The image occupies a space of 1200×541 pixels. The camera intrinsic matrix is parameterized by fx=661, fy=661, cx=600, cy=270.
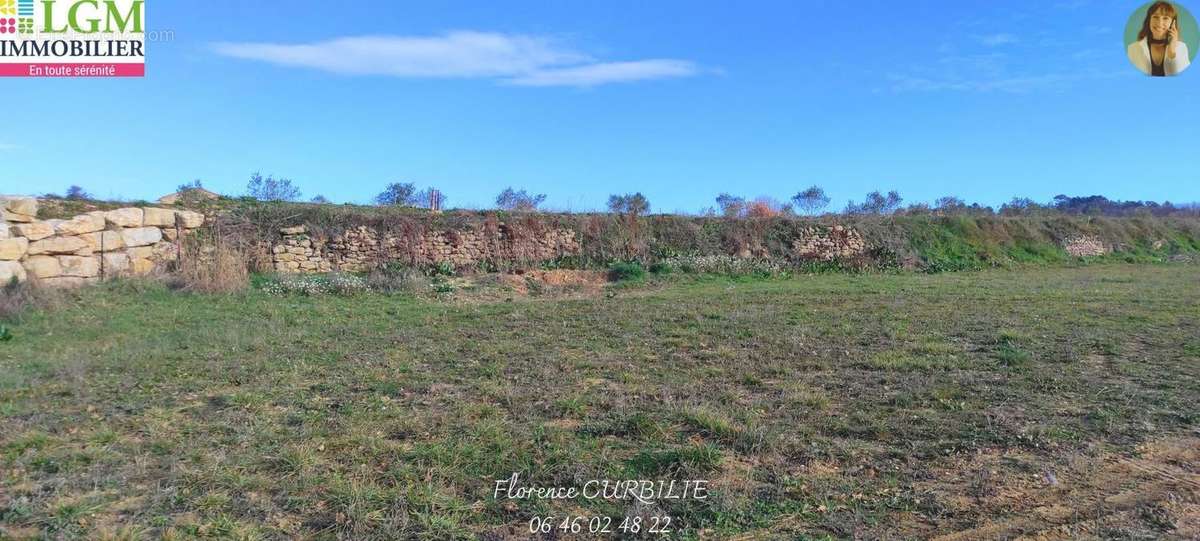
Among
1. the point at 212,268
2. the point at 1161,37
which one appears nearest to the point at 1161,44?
the point at 1161,37

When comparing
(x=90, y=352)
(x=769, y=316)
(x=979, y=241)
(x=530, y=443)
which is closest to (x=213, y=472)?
(x=530, y=443)

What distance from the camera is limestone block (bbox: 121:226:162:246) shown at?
13711 millimetres

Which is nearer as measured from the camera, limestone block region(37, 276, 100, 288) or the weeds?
limestone block region(37, 276, 100, 288)

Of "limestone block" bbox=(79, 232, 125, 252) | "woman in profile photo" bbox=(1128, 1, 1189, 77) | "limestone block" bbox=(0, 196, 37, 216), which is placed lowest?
"limestone block" bbox=(79, 232, 125, 252)

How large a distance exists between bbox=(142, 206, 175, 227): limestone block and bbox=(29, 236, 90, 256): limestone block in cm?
135

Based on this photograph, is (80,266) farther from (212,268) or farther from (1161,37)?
(1161,37)

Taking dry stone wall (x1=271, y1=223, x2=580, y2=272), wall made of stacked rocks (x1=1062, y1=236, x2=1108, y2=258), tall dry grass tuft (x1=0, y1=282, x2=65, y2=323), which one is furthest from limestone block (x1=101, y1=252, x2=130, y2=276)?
wall made of stacked rocks (x1=1062, y1=236, x2=1108, y2=258)

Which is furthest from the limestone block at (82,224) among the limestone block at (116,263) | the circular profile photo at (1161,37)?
the circular profile photo at (1161,37)

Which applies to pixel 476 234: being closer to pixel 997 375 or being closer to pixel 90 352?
pixel 90 352

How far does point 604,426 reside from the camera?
16.2ft

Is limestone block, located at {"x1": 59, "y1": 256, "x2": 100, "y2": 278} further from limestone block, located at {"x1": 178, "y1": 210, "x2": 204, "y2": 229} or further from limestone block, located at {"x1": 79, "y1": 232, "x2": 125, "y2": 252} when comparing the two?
limestone block, located at {"x1": 178, "y1": 210, "x2": 204, "y2": 229}

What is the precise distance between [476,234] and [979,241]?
748 inches

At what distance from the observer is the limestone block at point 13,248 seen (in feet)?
38.5

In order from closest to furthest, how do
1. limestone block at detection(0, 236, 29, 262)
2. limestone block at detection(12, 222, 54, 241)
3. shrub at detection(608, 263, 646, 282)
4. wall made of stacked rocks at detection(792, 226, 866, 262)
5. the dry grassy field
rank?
the dry grassy field → limestone block at detection(0, 236, 29, 262) → limestone block at detection(12, 222, 54, 241) → shrub at detection(608, 263, 646, 282) → wall made of stacked rocks at detection(792, 226, 866, 262)
